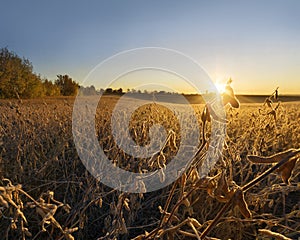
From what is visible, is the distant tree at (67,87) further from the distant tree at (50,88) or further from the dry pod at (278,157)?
the dry pod at (278,157)

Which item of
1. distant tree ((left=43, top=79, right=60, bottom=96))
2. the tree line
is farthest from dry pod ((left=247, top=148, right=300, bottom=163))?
distant tree ((left=43, top=79, right=60, bottom=96))

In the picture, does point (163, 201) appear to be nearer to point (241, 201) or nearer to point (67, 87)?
point (241, 201)

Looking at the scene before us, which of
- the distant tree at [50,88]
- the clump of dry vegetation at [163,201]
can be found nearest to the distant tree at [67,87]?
the distant tree at [50,88]

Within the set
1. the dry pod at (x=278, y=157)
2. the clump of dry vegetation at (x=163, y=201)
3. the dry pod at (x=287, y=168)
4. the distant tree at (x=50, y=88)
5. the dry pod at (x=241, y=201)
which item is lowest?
the clump of dry vegetation at (x=163, y=201)

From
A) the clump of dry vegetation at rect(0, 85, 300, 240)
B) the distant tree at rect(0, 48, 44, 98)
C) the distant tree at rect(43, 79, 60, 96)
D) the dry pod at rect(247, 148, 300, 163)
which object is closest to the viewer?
the dry pod at rect(247, 148, 300, 163)

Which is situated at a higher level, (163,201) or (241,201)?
(241,201)

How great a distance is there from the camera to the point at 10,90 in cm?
2556

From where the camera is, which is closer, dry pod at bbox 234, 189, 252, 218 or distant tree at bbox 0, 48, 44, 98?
dry pod at bbox 234, 189, 252, 218

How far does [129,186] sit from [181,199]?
65 centimetres

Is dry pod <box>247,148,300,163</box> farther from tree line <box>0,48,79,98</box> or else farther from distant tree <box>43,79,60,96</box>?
distant tree <box>43,79,60,96</box>

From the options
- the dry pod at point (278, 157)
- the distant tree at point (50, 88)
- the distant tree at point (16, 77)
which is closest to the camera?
the dry pod at point (278, 157)

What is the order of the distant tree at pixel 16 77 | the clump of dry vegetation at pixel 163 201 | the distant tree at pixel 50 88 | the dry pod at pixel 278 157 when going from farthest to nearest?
the distant tree at pixel 50 88, the distant tree at pixel 16 77, the clump of dry vegetation at pixel 163 201, the dry pod at pixel 278 157

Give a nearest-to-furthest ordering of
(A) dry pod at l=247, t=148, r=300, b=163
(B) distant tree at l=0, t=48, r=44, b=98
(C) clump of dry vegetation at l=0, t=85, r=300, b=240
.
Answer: (A) dry pod at l=247, t=148, r=300, b=163 < (C) clump of dry vegetation at l=0, t=85, r=300, b=240 < (B) distant tree at l=0, t=48, r=44, b=98

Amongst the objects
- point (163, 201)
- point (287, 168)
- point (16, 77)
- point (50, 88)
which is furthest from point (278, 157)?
point (50, 88)
